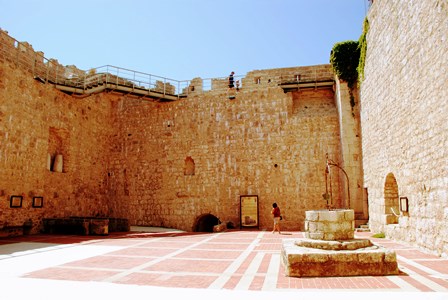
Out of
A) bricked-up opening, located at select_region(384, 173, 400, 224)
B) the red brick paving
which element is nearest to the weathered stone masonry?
bricked-up opening, located at select_region(384, 173, 400, 224)

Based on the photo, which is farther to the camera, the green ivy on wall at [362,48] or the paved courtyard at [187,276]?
the green ivy on wall at [362,48]

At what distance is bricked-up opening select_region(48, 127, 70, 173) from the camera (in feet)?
52.2

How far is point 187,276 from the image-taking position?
6203 millimetres

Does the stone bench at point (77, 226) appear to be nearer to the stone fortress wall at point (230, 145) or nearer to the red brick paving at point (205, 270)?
the stone fortress wall at point (230, 145)

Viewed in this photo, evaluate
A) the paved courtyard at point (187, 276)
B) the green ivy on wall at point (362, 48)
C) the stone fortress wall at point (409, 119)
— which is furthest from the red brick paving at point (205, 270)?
the green ivy on wall at point (362, 48)

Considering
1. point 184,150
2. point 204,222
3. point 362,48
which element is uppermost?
point 362,48

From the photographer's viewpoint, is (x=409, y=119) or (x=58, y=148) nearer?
(x=409, y=119)

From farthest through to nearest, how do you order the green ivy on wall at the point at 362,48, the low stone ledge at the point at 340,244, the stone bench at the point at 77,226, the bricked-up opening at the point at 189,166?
the bricked-up opening at the point at 189,166 → the stone bench at the point at 77,226 → the green ivy on wall at the point at 362,48 → the low stone ledge at the point at 340,244

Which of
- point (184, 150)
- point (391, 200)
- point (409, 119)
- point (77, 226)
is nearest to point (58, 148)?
point (77, 226)

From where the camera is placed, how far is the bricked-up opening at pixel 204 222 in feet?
59.5

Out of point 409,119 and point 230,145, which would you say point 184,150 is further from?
point 409,119

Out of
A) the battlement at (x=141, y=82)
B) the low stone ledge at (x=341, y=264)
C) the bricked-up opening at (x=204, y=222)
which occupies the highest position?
the battlement at (x=141, y=82)

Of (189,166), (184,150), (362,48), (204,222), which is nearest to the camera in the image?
(362,48)

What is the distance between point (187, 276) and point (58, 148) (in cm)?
1293
